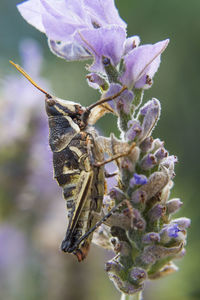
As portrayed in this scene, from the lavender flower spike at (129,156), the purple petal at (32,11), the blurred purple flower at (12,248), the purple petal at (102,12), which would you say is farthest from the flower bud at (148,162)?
the blurred purple flower at (12,248)

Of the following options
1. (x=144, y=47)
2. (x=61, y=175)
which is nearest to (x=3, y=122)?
(x=61, y=175)

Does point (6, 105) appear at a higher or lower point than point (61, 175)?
higher

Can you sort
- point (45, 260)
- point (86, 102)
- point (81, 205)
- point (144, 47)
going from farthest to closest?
point (86, 102) → point (45, 260) → point (81, 205) → point (144, 47)

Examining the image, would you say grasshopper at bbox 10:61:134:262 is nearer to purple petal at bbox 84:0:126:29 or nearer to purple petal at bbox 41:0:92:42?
purple petal at bbox 41:0:92:42

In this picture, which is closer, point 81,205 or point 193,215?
point 81,205

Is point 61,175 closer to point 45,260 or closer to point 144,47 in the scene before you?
point 144,47

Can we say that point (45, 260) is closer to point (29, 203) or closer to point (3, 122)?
point (29, 203)

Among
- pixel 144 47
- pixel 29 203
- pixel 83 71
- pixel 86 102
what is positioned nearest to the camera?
pixel 144 47

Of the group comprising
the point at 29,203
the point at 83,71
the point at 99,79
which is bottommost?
the point at 29,203
